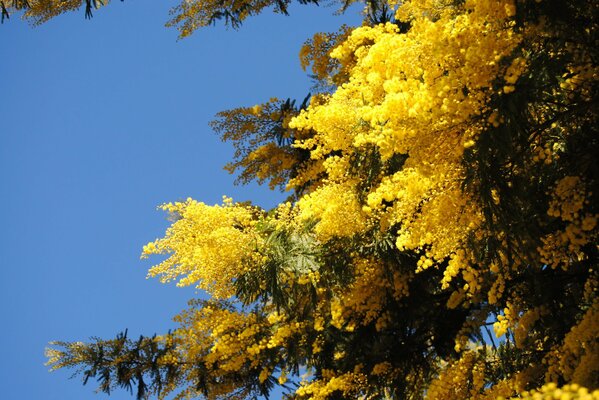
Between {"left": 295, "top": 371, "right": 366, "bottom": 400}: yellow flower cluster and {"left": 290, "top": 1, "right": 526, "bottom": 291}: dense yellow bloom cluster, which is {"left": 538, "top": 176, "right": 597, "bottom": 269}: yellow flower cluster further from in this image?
{"left": 295, "top": 371, "right": 366, "bottom": 400}: yellow flower cluster

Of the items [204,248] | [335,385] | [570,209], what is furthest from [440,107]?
[335,385]

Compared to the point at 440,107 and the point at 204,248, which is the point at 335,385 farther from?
the point at 440,107

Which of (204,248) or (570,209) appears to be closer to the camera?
(570,209)

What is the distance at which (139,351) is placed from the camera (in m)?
10.2

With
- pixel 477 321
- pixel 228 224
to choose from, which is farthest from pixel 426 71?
pixel 477 321

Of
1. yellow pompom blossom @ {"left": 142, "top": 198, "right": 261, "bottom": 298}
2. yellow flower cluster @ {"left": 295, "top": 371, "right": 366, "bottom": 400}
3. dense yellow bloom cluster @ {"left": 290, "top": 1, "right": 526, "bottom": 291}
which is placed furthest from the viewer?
yellow flower cluster @ {"left": 295, "top": 371, "right": 366, "bottom": 400}

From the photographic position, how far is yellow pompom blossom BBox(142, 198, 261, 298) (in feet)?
24.7

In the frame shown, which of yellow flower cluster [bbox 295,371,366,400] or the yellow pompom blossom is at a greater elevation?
the yellow pompom blossom

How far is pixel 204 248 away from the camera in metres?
7.49

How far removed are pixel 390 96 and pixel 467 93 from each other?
24.0 inches

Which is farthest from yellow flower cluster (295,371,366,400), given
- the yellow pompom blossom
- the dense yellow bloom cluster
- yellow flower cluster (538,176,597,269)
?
yellow flower cluster (538,176,597,269)

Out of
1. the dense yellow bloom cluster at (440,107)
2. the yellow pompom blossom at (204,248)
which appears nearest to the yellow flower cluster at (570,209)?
the dense yellow bloom cluster at (440,107)

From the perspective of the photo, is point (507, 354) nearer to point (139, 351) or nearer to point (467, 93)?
point (467, 93)

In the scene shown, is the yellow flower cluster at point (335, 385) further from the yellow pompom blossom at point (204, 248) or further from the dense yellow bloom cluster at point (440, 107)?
the dense yellow bloom cluster at point (440, 107)
